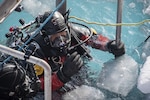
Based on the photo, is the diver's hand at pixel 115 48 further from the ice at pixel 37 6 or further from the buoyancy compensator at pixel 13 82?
the ice at pixel 37 6

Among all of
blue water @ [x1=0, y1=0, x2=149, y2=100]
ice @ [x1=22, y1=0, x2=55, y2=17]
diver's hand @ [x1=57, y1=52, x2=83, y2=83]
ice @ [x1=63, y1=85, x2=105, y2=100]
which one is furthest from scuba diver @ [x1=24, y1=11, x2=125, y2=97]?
ice @ [x1=22, y1=0, x2=55, y2=17]

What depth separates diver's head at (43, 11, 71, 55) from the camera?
7.63 ft

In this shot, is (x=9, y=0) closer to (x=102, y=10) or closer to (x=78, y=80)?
(x=78, y=80)

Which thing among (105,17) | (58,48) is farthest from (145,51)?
(58,48)

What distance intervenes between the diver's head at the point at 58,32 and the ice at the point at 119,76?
571mm

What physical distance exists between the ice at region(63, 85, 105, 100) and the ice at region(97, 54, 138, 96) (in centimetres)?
7

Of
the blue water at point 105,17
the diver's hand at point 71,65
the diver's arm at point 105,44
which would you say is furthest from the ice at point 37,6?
the diver's hand at point 71,65

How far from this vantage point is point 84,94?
8.75ft

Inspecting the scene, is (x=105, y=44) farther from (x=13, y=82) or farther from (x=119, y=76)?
(x=13, y=82)

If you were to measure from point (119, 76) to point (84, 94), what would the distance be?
0.32 m

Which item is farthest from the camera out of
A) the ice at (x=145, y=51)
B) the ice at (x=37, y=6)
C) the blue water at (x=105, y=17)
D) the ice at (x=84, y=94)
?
the ice at (x=37, y=6)

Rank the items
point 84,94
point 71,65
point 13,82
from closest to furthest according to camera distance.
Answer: point 13,82 → point 71,65 → point 84,94

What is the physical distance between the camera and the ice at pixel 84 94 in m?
2.64

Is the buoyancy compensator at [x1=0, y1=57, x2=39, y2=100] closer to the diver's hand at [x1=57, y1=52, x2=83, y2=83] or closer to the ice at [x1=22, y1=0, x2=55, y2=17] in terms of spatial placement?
the diver's hand at [x1=57, y1=52, x2=83, y2=83]
